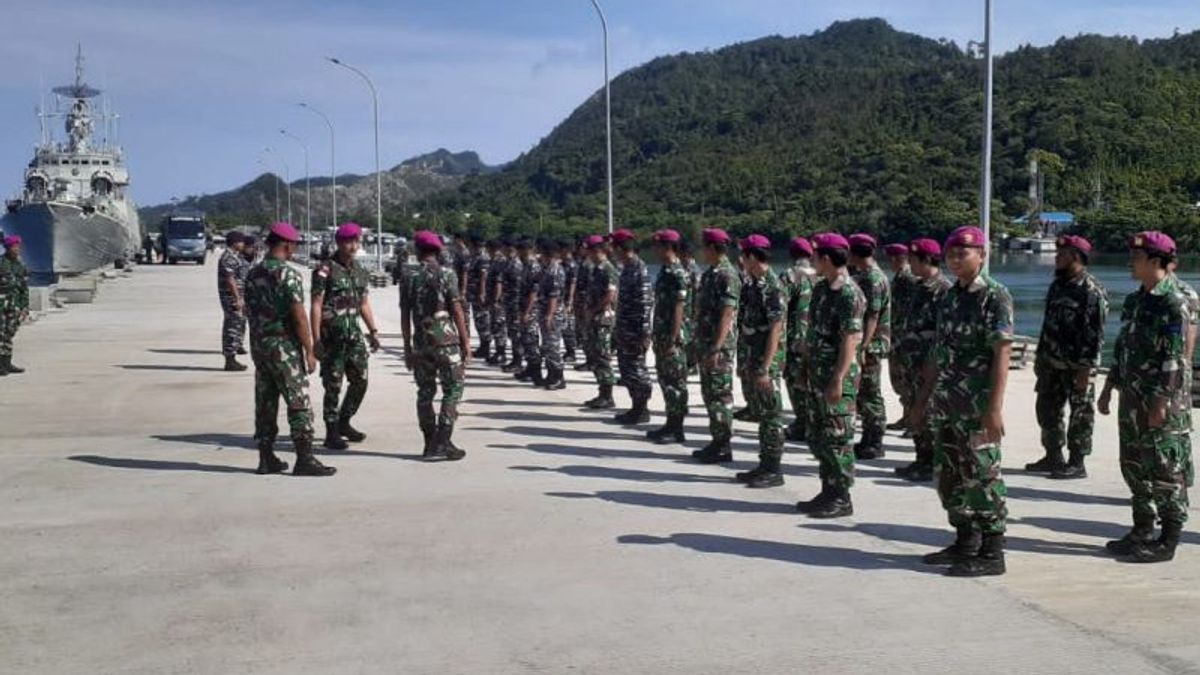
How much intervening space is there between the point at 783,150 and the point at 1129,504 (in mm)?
115816

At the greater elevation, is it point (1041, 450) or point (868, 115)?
point (868, 115)

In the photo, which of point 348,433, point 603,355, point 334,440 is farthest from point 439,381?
point 603,355

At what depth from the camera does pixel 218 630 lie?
195 inches

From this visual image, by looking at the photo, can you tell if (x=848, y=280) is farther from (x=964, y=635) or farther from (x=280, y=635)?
(x=280, y=635)

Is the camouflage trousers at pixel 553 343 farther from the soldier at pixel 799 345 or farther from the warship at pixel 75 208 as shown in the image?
the warship at pixel 75 208

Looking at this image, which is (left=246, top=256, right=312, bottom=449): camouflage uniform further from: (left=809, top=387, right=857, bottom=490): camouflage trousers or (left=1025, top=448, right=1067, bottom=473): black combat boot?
(left=1025, top=448, right=1067, bottom=473): black combat boot

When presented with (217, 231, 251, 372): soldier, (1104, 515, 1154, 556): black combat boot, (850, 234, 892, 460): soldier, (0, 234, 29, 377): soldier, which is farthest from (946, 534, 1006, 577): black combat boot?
(0, 234, 29, 377): soldier

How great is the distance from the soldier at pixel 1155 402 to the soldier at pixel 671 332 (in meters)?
3.80

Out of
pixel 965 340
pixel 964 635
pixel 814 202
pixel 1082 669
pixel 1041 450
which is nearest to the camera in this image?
pixel 1082 669

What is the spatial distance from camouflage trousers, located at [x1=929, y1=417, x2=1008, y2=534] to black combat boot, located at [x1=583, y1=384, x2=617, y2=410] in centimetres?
584

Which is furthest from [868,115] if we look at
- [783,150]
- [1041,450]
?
[1041,450]

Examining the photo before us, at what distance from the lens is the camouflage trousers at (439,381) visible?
8508 millimetres

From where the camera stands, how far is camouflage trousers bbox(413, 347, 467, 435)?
27.9ft

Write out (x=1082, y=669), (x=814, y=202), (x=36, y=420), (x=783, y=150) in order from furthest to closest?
(x=783, y=150) < (x=814, y=202) < (x=36, y=420) < (x=1082, y=669)
